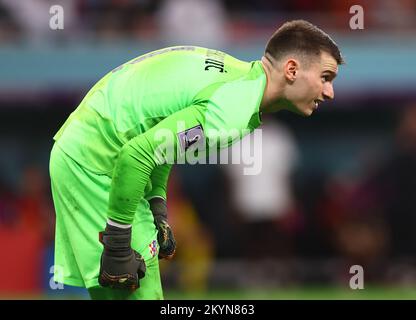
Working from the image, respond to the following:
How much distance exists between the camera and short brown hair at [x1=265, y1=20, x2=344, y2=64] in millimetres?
6121

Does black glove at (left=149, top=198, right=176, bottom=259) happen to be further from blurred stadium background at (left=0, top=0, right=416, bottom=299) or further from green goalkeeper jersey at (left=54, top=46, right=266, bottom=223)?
blurred stadium background at (left=0, top=0, right=416, bottom=299)

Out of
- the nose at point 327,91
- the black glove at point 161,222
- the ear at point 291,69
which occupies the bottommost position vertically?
the black glove at point 161,222

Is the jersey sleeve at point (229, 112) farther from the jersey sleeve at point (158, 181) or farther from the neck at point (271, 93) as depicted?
the jersey sleeve at point (158, 181)

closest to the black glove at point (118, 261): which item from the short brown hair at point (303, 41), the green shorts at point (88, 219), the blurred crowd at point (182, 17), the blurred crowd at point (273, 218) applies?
the green shorts at point (88, 219)

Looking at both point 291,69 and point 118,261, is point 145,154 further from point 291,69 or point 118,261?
point 291,69

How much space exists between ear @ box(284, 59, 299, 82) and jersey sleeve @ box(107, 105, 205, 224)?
58cm

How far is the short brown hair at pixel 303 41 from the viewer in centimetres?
612

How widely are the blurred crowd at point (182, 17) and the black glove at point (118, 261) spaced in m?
8.37

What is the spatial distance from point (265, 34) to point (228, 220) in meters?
2.59

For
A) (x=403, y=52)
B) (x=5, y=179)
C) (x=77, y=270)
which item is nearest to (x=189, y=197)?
(x=5, y=179)

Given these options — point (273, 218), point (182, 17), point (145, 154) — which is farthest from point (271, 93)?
point (273, 218)

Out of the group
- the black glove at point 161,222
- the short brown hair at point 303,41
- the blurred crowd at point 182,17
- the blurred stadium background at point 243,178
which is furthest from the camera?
the blurred crowd at point 182,17

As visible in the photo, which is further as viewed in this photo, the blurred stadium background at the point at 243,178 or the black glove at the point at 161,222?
the blurred stadium background at the point at 243,178
